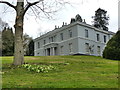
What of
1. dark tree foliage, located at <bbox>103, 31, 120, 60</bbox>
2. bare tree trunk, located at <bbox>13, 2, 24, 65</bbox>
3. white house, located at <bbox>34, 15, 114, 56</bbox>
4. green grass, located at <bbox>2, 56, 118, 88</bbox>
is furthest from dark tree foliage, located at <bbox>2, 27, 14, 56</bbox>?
green grass, located at <bbox>2, 56, 118, 88</bbox>

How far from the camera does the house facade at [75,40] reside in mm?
36750

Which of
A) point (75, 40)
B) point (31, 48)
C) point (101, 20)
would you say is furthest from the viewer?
point (101, 20)

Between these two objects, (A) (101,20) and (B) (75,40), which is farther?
(A) (101,20)

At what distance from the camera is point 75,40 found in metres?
36.7

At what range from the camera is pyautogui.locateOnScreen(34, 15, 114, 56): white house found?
36.8 metres

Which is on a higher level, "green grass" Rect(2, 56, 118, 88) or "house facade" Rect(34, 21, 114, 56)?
"house facade" Rect(34, 21, 114, 56)

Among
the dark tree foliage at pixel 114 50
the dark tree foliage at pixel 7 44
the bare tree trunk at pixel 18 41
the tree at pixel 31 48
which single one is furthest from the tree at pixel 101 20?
the bare tree trunk at pixel 18 41

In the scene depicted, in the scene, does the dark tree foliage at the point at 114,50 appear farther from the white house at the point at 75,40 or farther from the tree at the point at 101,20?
the tree at the point at 101,20

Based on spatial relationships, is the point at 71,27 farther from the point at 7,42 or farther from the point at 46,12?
the point at 46,12

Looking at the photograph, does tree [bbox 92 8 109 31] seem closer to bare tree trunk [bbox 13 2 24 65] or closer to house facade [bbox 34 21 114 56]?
house facade [bbox 34 21 114 56]

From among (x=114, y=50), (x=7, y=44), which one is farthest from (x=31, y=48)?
(x=114, y=50)

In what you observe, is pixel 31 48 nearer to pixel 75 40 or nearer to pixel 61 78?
pixel 75 40

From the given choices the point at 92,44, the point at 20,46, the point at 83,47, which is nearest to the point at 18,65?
the point at 20,46

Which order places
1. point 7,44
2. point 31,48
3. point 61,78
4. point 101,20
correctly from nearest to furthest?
point 61,78 → point 7,44 → point 31,48 → point 101,20
